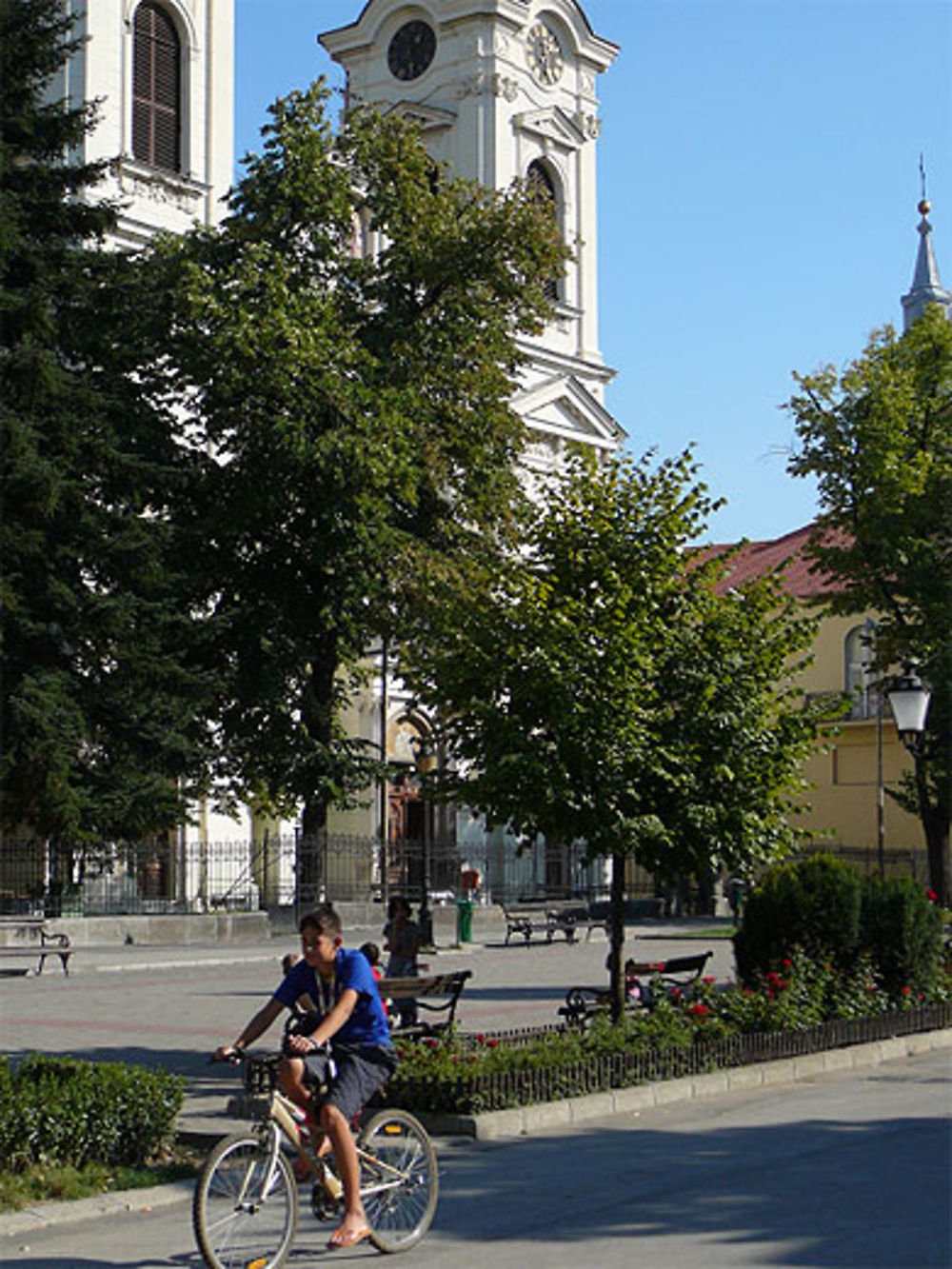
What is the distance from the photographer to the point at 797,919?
17.9 m

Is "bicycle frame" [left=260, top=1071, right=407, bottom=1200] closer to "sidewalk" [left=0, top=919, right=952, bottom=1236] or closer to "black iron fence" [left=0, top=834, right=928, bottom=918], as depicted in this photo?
"sidewalk" [left=0, top=919, right=952, bottom=1236]

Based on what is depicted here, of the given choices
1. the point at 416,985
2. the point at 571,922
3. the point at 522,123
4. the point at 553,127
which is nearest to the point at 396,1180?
the point at 416,985

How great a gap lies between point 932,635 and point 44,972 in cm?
2213

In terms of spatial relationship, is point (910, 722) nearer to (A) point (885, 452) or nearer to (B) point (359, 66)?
(A) point (885, 452)

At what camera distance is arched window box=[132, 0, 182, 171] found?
45.7 metres

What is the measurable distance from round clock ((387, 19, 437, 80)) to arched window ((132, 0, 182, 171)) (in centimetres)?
1269

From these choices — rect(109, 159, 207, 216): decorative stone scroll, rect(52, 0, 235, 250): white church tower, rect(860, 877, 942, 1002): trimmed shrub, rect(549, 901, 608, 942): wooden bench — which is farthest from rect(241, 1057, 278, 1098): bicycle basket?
rect(109, 159, 207, 216): decorative stone scroll

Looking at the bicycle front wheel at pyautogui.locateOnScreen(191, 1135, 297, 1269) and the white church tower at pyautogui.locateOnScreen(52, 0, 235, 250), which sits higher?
the white church tower at pyautogui.locateOnScreen(52, 0, 235, 250)

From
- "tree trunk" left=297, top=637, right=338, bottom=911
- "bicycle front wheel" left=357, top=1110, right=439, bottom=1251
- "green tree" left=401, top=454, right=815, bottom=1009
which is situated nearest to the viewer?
"bicycle front wheel" left=357, top=1110, right=439, bottom=1251

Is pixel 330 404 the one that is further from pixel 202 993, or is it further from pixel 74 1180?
pixel 74 1180

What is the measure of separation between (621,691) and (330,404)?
2015cm

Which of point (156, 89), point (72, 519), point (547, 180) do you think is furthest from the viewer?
point (547, 180)

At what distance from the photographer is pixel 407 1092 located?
42.7 feet

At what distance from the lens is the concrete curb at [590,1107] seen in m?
10.2
